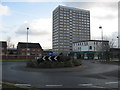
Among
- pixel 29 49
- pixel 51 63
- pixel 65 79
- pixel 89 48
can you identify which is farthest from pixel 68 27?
pixel 65 79

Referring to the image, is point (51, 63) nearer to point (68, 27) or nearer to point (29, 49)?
point (29, 49)

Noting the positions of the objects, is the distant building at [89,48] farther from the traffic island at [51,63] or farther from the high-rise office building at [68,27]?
the high-rise office building at [68,27]

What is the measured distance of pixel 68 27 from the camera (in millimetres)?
143875

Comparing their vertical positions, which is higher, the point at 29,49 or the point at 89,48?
the point at 89,48

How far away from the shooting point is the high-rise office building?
454 feet

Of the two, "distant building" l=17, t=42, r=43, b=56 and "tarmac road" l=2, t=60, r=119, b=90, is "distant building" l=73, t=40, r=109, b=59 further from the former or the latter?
"tarmac road" l=2, t=60, r=119, b=90

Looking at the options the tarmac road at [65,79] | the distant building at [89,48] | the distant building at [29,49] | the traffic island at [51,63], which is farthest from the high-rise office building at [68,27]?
the tarmac road at [65,79]

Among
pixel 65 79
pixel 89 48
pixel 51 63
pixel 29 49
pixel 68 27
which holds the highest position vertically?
pixel 68 27

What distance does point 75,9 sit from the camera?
15300 cm

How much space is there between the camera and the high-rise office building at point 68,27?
138375mm

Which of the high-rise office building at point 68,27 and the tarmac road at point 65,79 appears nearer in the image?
the tarmac road at point 65,79

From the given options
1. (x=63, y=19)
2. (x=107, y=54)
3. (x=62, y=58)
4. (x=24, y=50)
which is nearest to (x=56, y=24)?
(x=63, y=19)

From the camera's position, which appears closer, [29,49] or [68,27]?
[29,49]

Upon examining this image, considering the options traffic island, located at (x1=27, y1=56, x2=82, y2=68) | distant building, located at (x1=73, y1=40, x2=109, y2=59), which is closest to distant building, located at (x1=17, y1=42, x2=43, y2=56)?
distant building, located at (x1=73, y1=40, x2=109, y2=59)
